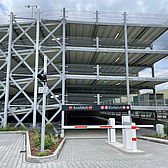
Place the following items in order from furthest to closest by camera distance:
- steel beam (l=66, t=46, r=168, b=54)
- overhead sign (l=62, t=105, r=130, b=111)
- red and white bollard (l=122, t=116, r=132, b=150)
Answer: steel beam (l=66, t=46, r=168, b=54) → overhead sign (l=62, t=105, r=130, b=111) → red and white bollard (l=122, t=116, r=132, b=150)

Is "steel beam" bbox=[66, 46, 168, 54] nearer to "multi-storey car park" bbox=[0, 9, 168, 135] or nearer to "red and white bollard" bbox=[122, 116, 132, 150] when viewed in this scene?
"multi-storey car park" bbox=[0, 9, 168, 135]

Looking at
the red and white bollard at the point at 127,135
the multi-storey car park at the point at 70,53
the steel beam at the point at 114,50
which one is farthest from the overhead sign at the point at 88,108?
A: the red and white bollard at the point at 127,135

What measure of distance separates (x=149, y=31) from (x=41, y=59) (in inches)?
504

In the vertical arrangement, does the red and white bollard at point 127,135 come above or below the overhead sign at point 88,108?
below

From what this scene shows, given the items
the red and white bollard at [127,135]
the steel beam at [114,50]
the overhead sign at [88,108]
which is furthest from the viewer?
the steel beam at [114,50]

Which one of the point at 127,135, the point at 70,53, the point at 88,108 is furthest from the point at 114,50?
the point at 127,135

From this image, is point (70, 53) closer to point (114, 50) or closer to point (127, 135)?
point (114, 50)

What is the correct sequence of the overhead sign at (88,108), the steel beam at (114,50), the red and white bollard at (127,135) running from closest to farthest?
the red and white bollard at (127,135) → the overhead sign at (88,108) → the steel beam at (114,50)

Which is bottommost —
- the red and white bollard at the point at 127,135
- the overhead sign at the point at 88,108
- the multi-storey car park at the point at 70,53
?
the red and white bollard at the point at 127,135

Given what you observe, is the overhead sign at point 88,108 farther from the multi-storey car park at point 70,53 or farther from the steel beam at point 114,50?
the steel beam at point 114,50

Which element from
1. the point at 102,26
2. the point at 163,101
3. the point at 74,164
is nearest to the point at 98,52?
the point at 102,26

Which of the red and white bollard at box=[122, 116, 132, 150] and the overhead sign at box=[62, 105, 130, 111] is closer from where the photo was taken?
the red and white bollard at box=[122, 116, 132, 150]

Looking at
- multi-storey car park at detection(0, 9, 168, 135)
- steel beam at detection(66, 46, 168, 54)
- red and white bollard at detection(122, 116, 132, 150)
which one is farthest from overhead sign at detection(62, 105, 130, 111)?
red and white bollard at detection(122, 116, 132, 150)

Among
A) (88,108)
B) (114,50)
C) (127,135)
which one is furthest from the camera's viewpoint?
(114,50)
